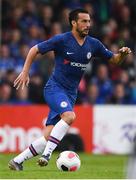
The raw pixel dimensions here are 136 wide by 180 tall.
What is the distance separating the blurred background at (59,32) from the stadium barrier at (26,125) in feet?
1.44

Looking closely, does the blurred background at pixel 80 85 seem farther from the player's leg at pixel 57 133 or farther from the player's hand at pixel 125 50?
the player's leg at pixel 57 133

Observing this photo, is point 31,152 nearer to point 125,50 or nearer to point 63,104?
point 63,104

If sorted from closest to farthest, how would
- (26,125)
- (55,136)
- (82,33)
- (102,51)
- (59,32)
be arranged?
1. (55,136)
2. (82,33)
3. (102,51)
4. (26,125)
5. (59,32)

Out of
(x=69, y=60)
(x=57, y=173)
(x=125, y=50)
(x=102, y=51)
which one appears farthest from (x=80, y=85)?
(x=57, y=173)

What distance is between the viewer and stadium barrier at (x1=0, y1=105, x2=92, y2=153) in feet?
62.6

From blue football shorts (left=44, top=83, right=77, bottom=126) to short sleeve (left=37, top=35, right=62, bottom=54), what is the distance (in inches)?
22.1

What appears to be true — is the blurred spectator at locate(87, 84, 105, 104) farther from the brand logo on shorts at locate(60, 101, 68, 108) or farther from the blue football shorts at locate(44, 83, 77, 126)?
the brand logo on shorts at locate(60, 101, 68, 108)

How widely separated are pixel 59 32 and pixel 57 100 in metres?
9.63

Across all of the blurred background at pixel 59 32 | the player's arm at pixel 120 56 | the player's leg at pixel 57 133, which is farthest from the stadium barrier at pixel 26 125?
the player's leg at pixel 57 133

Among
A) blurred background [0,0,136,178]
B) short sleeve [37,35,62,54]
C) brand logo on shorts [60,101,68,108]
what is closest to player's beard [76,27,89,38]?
short sleeve [37,35,62,54]

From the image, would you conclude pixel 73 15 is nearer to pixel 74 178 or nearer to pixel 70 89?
→ pixel 70 89

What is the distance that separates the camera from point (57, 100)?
12.2 metres

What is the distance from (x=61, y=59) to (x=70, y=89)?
18.8 inches

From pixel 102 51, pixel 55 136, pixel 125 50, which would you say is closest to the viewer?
pixel 55 136
